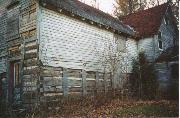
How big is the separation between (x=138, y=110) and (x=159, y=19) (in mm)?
13228

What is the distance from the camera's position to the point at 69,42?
14.8m

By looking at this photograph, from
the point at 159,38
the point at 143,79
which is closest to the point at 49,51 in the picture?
the point at 143,79

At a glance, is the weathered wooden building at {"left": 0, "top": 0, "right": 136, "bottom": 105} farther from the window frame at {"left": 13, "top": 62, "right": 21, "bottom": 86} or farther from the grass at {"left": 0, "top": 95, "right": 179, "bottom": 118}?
the grass at {"left": 0, "top": 95, "right": 179, "bottom": 118}

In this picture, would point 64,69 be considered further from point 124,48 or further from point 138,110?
point 124,48

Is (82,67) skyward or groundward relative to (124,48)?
groundward

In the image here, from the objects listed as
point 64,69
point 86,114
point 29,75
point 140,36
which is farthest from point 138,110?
point 140,36

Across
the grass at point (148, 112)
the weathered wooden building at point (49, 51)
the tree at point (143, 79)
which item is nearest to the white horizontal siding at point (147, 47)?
the tree at point (143, 79)

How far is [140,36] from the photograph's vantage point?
21750mm

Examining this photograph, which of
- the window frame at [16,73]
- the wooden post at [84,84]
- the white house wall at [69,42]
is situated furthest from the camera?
the wooden post at [84,84]

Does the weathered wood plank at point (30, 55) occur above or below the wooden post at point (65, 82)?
above

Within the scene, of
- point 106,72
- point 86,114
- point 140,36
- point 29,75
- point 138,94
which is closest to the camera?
point 86,114

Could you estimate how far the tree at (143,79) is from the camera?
18814mm

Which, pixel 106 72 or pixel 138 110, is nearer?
pixel 138 110

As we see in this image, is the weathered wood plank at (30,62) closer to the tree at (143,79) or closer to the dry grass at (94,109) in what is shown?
the dry grass at (94,109)
